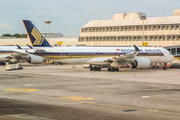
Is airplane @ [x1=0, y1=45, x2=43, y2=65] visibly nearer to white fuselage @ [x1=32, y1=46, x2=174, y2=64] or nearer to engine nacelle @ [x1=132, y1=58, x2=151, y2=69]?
white fuselage @ [x1=32, y1=46, x2=174, y2=64]

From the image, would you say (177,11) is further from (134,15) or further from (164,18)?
(134,15)

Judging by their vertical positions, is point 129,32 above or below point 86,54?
above

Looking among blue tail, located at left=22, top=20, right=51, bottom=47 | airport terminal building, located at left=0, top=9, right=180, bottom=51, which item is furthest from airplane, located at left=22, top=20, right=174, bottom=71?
airport terminal building, located at left=0, top=9, right=180, bottom=51

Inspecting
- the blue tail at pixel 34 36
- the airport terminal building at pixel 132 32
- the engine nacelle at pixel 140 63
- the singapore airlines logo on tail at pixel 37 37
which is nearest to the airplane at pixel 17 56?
the blue tail at pixel 34 36

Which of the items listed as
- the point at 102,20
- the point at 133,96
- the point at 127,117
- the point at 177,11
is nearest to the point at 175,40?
the point at 177,11

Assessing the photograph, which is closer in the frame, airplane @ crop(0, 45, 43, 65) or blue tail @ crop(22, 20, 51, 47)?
blue tail @ crop(22, 20, 51, 47)

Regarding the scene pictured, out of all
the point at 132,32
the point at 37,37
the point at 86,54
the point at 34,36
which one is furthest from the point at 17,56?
the point at 132,32

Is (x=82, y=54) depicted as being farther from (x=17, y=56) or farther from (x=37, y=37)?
(x=17, y=56)

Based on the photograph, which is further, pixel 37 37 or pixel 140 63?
pixel 37 37

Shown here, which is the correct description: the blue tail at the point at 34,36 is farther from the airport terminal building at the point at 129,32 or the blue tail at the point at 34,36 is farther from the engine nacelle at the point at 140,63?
the airport terminal building at the point at 129,32

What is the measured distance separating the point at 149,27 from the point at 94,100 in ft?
283

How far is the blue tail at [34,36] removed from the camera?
4819 centimetres

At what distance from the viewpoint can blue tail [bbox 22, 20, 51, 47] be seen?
48188 millimetres

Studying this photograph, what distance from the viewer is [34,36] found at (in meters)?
49.0
